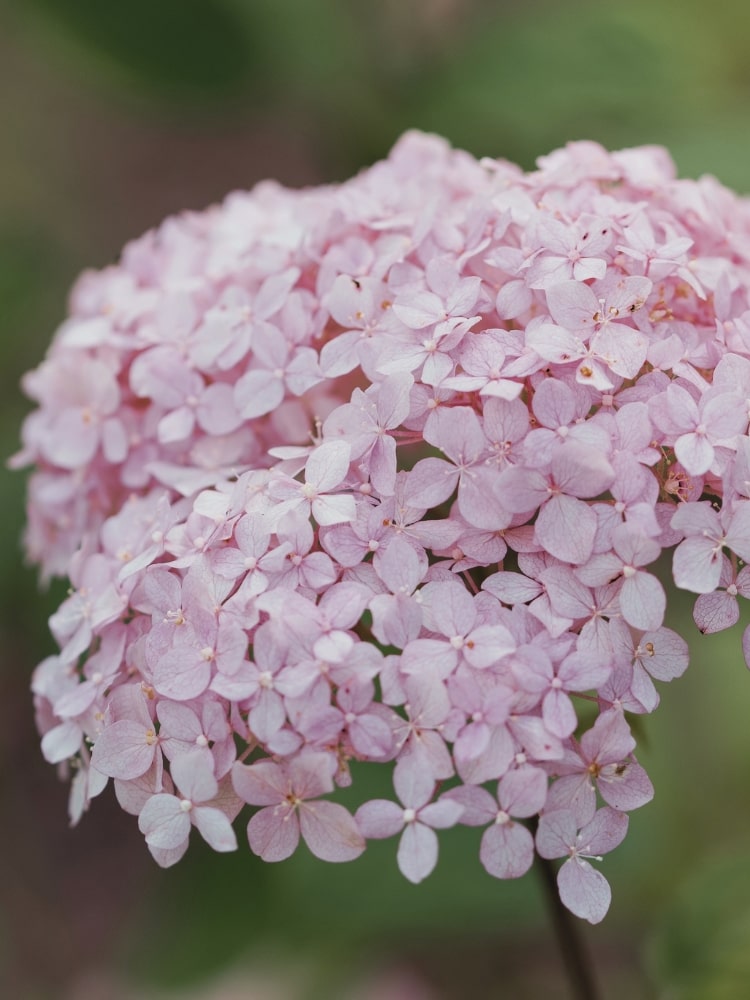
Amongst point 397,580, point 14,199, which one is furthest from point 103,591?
point 14,199

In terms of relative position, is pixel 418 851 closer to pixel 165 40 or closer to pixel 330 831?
pixel 330 831

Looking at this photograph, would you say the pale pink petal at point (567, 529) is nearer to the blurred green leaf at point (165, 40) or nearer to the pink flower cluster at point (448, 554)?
the pink flower cluster at point (448, 554)

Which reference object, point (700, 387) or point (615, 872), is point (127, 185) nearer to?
point (615, 872)

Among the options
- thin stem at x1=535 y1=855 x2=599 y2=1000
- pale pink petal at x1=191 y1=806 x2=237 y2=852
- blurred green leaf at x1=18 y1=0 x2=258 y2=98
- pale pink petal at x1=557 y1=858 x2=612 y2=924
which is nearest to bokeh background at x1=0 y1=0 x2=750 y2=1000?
blurred green leaf at x1=18 y1=0 x2=258 y2=98

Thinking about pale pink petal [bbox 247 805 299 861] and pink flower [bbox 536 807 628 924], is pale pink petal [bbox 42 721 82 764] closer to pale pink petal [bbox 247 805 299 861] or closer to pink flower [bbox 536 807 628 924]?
pale pink petal [bbox 247 805 299 861]

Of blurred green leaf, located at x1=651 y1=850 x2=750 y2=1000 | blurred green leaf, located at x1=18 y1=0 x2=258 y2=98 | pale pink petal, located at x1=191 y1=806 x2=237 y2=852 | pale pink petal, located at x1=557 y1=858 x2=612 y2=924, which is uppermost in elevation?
blurred green leaf, located at x1=18 y1=0 x2=258 y2=98

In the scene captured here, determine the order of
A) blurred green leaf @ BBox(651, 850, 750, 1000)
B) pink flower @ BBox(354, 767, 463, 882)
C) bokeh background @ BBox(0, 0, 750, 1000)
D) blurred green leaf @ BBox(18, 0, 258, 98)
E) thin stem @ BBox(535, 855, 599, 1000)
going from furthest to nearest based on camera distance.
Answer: blurred green leaf @ BBox(18, 0, 258, 98) < bokeh background @ BBox(0, 0, 750, 1000) < blurred green leaf @ BBox(651, 850, 750, 1000) < thin stem @ BBox(535, 855, 599, 1000) < pink flower @ BBox(354, 767, 463, 882)

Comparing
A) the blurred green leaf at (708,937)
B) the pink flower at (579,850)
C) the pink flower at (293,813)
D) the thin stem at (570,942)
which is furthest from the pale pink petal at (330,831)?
the blurred green leaf at (708,937)
